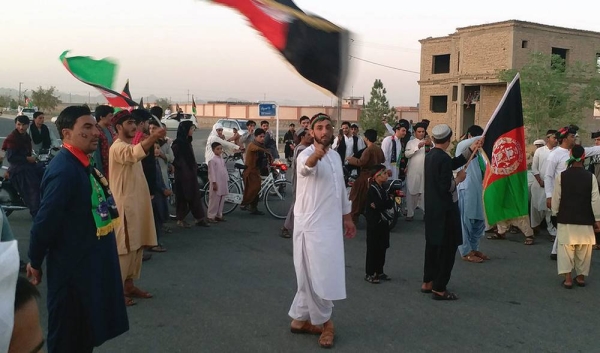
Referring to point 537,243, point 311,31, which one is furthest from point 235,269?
point 311,31

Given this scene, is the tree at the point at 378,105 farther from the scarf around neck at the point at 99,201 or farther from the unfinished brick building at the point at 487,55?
the scarf around neck at the point at 99,201

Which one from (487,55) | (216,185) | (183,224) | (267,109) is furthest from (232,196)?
(487,55)

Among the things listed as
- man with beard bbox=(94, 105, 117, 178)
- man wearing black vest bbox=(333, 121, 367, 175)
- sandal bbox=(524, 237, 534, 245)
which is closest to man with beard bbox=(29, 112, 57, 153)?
man with beard bbox=(94, 105, 117, 178)

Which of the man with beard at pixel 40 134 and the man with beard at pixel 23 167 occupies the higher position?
the man with beard at pixel 40 134

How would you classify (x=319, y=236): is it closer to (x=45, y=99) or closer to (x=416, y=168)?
(x=416, y=168)

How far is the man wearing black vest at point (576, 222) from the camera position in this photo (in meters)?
6.52

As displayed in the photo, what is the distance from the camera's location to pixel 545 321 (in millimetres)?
→ 5383

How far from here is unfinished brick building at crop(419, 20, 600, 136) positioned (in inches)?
1553

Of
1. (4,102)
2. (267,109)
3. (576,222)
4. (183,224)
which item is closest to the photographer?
(576,222)

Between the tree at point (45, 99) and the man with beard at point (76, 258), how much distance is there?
267 feet

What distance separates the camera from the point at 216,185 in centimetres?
1023

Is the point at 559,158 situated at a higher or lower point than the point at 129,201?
higher

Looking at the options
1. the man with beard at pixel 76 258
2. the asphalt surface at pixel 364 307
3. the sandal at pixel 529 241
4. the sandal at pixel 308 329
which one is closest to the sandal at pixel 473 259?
the asphalt surface at pixel 364 307

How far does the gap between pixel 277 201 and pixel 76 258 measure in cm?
774
